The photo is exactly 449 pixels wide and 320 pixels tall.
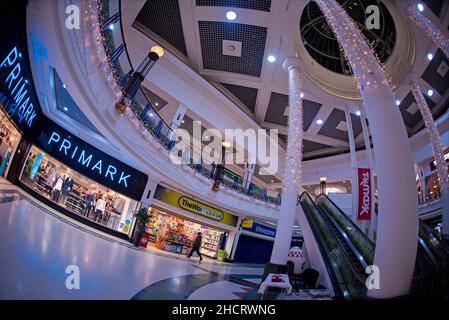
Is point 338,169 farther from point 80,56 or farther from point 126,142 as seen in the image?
point 80,56

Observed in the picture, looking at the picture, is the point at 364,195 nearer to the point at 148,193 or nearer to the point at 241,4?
the point at 241,4

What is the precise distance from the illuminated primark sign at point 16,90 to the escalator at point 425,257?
656 cm

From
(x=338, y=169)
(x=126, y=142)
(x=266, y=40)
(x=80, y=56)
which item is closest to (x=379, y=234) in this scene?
(x=80, y=56)

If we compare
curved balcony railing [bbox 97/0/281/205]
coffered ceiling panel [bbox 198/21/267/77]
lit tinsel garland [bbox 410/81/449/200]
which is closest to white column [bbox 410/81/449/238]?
lit tinsel garland [bbox 410/81/449/200]

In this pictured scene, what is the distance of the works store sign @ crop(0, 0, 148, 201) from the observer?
146 inches

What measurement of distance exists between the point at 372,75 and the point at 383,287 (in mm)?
2115

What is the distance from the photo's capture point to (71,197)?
27.5ft

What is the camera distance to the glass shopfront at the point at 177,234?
1050 centimetres

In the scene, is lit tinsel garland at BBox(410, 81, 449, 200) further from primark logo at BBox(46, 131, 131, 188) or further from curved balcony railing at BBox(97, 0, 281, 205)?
primark logo at BBox(46, 131, 131, 188)

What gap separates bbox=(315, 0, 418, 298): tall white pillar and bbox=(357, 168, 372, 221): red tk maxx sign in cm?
520

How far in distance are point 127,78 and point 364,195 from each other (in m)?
7.28

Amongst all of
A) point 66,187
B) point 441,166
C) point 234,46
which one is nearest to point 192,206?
point 66,187

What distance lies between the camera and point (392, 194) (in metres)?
2.16

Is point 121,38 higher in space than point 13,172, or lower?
higher
